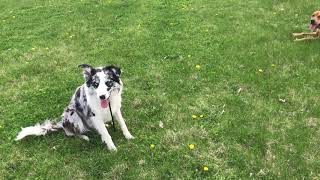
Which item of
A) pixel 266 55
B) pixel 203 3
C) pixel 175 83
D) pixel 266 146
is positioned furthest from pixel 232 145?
pixel 203 3

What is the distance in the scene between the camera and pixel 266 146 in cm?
780

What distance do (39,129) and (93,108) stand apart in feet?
4.80

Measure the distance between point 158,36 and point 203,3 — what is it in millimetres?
3495

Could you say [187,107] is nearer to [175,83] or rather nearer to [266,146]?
[175,83]

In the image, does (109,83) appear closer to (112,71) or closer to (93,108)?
(112,71)

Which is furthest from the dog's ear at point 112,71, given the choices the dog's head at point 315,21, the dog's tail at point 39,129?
the dog's head at point 315,21

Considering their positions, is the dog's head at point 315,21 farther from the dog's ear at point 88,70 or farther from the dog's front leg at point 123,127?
the dog's ear at point 88,70

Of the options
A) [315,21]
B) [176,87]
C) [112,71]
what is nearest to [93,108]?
[112,71]

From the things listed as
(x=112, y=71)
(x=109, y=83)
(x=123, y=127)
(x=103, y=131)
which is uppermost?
(x=112, y=71)

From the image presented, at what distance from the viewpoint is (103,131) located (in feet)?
25.9

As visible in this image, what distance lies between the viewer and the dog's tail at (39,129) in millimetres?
8484

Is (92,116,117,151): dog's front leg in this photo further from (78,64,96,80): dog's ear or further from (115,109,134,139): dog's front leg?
(78,64,96,80): dog's ear

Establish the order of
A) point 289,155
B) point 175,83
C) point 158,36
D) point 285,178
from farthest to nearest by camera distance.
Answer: point 158,36, point 175,83, point 289,155, point 285,178

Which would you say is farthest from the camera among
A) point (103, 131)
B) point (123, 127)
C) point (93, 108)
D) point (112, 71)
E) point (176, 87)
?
point (176, 87)
